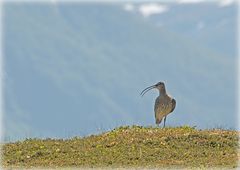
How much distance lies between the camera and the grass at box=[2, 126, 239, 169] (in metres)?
20.0

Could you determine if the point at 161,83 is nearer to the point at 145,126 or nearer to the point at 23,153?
the point at 145,126

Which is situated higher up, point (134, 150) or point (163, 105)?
point (163, 105)

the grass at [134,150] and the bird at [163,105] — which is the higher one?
the bird at [163,105]

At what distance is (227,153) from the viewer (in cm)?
2100

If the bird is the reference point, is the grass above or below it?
below

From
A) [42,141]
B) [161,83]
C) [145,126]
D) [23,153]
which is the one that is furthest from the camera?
[161,83]

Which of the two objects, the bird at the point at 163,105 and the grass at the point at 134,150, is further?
the bird at the point at 163,105

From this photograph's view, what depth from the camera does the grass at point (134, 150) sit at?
2000cm

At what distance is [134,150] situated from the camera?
21.2 meters

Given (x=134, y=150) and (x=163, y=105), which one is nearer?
(x=134, y=150)

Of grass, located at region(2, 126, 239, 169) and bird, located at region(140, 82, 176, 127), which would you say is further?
bird, located at region(140, 82, 176, 127)

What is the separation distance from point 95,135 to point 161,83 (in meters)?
4.94

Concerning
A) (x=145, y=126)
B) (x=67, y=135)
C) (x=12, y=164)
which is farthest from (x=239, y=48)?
(x=12, y=164)

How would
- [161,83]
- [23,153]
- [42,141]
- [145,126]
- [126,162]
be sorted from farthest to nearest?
[161,83] < [145,126] < [42,141] < [23,153] < [126,162]
